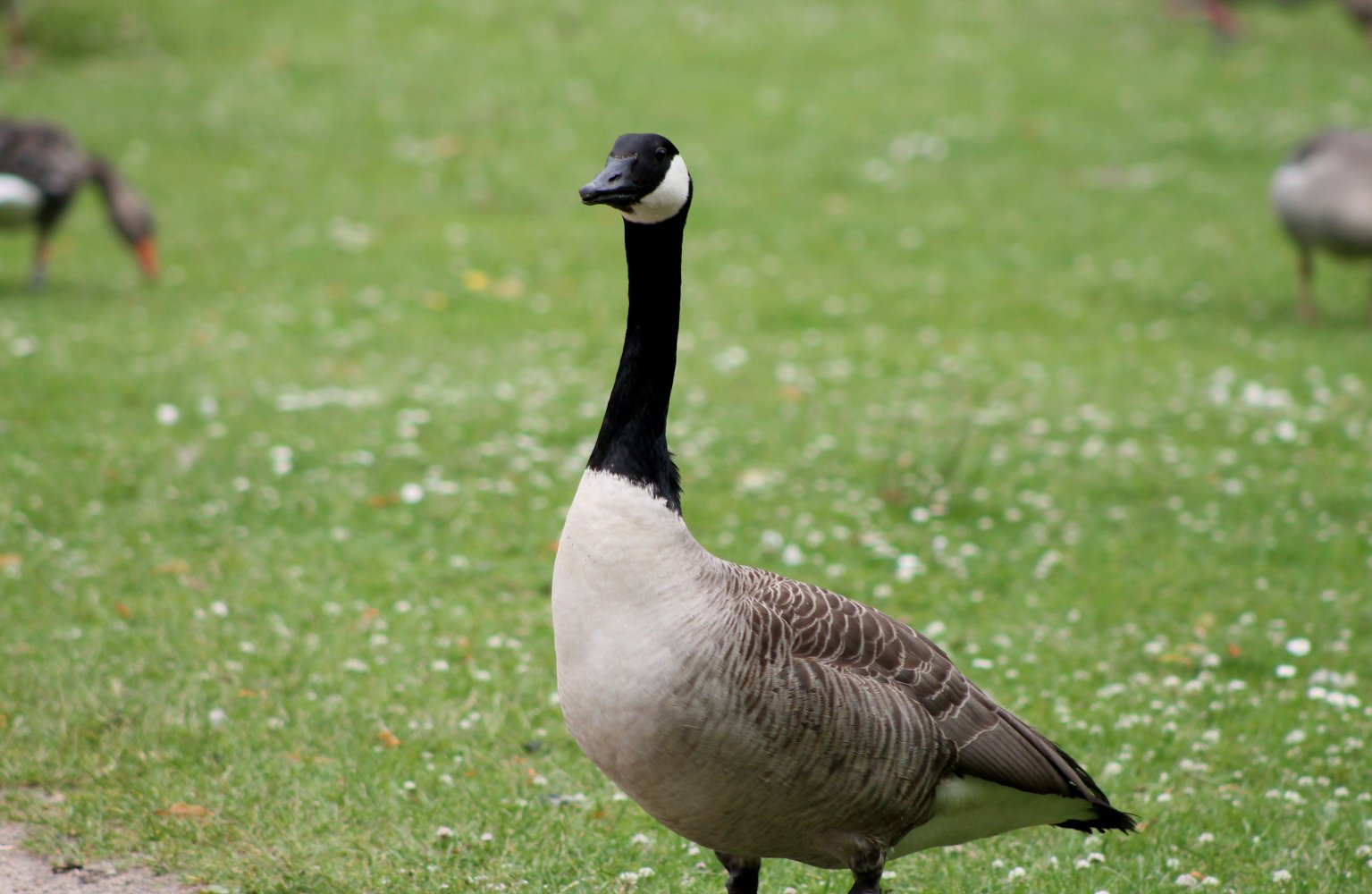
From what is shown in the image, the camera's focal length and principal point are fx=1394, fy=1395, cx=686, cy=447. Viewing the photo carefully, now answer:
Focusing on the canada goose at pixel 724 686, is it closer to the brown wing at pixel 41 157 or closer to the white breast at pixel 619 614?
the white breast at pixel 619 614

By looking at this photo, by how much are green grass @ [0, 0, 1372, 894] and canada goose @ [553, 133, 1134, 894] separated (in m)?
0.90

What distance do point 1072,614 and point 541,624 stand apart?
2708 millimetres

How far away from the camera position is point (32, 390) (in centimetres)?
985

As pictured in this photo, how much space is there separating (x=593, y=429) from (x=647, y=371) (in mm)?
5663

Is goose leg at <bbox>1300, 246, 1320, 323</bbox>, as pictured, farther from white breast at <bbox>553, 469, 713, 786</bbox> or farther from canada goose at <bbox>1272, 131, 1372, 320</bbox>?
white breast at <bbox>553, 469, 713, 786</bbox>

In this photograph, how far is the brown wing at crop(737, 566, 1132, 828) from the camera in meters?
4.09

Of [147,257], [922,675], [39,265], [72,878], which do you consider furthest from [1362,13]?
[72,878]

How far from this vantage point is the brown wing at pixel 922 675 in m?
4.09

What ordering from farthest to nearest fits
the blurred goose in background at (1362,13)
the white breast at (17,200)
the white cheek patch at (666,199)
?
the blurred goose in background at (1362,13), the white breast at (17,200), the white cheek patch at (666,199)

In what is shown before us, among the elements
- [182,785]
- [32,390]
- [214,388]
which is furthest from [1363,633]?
[32,390]

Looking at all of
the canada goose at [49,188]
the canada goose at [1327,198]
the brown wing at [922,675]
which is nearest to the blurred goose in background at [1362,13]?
the canada goose at [1327,198]

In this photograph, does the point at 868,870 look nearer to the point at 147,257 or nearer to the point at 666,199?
the point at 666,199

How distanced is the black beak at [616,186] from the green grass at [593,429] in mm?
2307

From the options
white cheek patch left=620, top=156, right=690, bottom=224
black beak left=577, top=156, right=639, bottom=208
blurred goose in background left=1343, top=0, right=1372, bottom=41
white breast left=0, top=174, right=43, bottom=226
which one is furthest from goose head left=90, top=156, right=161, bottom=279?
blurred goose in background left=1343, top=0, right=1372, bottom=41
